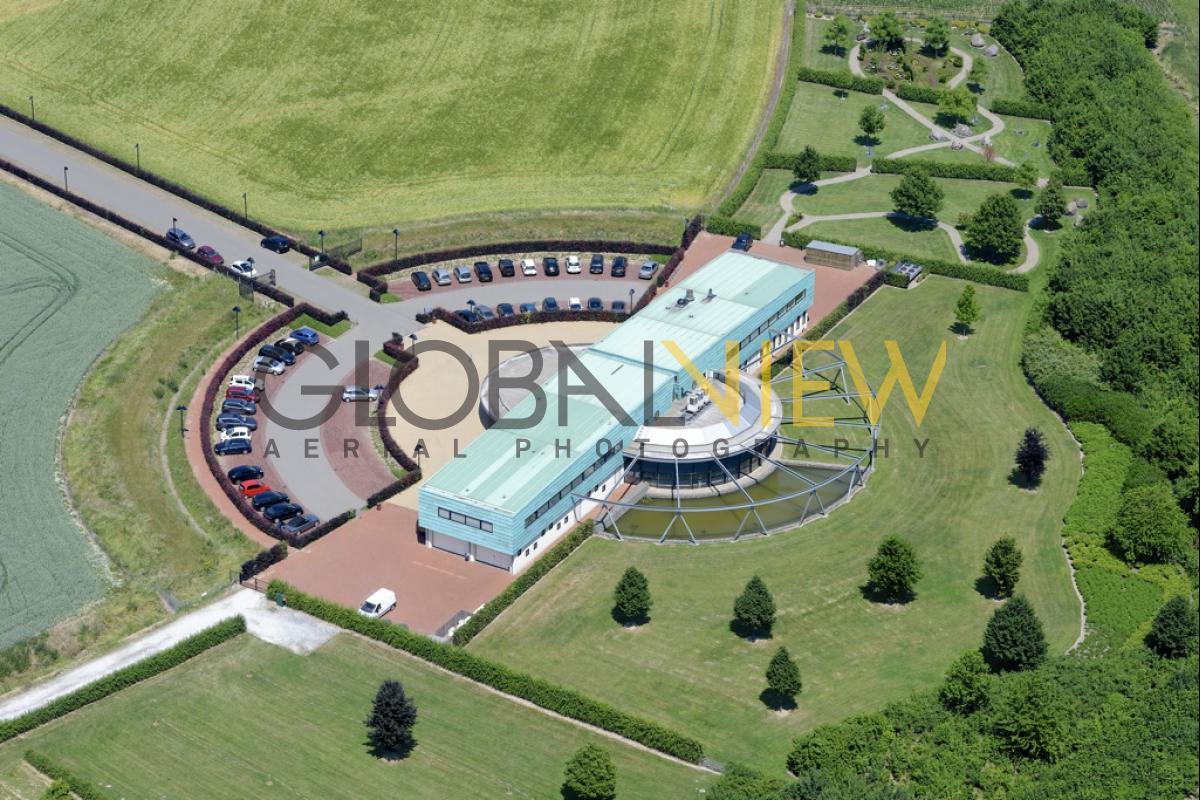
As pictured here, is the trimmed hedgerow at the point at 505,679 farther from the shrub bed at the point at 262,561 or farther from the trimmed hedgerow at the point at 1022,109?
the trimmed hedgerow at the point at 1022,109

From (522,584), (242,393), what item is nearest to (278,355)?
(242,393)

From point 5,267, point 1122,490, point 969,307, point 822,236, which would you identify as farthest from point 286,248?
point 1122,490

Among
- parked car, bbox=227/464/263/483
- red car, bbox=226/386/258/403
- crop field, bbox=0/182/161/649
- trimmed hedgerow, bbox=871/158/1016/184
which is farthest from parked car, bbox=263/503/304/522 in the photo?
trimmed hedgerow, bbox=871/158/1016/184

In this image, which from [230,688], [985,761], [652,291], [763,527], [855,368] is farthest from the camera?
[652,291]

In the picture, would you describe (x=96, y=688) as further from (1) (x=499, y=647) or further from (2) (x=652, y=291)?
(2) (x=652, y=291)

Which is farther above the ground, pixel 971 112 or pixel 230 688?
pixel 971 112

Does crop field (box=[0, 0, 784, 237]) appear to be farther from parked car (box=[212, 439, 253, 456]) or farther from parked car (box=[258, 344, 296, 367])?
parked car (box=[212, 439, 253, 456])
